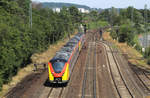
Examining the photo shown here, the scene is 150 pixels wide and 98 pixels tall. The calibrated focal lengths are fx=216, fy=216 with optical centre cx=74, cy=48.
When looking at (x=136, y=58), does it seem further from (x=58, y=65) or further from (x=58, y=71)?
(x=58, y=71)

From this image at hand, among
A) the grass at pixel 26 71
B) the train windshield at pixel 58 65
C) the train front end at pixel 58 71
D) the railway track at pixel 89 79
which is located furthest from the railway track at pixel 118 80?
the grass at pixel 26 71

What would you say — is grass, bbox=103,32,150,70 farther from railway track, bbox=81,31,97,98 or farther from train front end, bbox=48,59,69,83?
train front end, bbox=48,59,69,83

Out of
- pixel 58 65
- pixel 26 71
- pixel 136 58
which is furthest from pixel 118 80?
pixel 136 58

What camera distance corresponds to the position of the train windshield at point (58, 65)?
20.8 meters

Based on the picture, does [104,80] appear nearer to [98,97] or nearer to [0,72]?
[98,97]

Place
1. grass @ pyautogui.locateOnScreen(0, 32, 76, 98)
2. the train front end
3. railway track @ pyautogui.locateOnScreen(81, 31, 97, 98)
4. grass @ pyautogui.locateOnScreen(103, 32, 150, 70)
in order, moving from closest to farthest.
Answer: railway track @ pyautogui.locateOnScreen(81, 31, 97, 98), the train front end, grass @ pyautogui.locateOnScreen(0, 32, 76, 98), grass @ pyautogui.locateOnScreen(103, 32, 150, 70)

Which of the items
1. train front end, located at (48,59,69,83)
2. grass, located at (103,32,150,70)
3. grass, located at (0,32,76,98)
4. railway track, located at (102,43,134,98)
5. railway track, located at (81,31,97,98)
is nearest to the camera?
railway track, located at (81,31,97,98)

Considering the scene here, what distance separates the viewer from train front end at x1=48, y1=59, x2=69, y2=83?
20.8 m

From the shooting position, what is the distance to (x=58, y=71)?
68.1 ft

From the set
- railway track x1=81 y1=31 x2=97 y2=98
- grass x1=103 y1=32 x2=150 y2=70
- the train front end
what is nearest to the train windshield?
the train front end

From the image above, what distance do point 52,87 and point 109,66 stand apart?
1203 cm

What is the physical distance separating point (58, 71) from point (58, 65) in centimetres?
66

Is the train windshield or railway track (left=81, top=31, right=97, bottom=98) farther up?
the train windshield

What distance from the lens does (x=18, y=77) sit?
2489 centimetres
